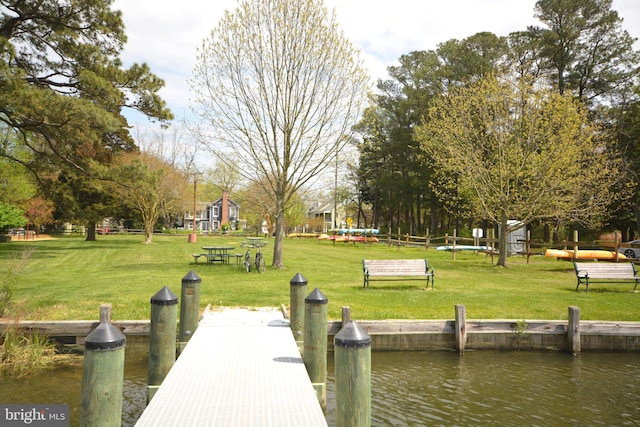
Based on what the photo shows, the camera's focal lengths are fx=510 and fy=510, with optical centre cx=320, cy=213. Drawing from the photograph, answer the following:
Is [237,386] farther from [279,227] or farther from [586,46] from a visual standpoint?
[586,46]

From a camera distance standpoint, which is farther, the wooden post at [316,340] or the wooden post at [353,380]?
the wooden post at [316,340]

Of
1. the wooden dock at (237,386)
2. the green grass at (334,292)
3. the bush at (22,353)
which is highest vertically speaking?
the wooden dock at (237,386)

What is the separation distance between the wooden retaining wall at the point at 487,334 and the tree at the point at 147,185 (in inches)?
651

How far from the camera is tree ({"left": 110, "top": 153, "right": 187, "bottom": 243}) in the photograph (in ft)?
82.2

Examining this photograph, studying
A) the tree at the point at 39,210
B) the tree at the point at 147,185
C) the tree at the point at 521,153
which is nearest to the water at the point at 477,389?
the tree at the point at 521,153

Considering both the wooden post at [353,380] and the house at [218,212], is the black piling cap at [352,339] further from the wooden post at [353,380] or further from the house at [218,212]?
the house at [218,212]

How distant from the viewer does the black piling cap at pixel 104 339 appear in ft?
13.7

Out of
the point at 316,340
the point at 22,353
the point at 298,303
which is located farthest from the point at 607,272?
the point at 22,353

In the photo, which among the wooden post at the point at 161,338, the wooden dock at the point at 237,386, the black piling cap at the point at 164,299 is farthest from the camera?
the black piling cap at the point at 164,299

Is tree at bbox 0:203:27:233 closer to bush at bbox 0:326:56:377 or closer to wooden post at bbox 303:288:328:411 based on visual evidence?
bush at bbox 0:326:56:377

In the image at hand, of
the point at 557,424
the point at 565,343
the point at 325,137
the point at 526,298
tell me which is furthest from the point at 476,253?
the point at 557,424

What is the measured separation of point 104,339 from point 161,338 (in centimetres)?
295

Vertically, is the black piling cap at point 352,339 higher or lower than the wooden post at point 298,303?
higher

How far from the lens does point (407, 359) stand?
999 centimetres
